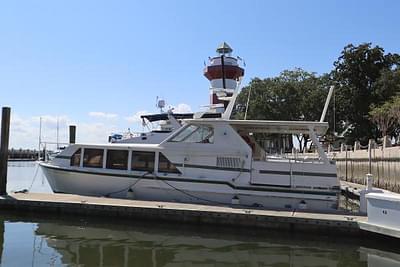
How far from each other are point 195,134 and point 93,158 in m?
3.62

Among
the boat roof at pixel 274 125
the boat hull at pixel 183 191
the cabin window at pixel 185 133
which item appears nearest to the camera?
the boat hull at pixel 183 191

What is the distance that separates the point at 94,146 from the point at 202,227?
512 centimetres

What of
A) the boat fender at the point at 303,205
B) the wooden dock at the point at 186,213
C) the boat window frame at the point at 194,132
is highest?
the boat window frame at the point at 194,132

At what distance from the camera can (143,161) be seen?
15.1 m

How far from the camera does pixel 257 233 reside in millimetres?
12273

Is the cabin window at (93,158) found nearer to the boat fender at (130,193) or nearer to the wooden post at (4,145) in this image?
the boat fender at (130,193)

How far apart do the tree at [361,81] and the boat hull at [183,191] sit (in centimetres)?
3272

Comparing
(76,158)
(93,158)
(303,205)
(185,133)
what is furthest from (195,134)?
(76,158)

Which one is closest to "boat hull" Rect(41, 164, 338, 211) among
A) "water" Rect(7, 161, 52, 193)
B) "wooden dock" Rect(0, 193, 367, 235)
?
"wooden dock" Rect(0, 193, 367, 235)

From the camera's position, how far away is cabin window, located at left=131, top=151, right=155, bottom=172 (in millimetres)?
15016

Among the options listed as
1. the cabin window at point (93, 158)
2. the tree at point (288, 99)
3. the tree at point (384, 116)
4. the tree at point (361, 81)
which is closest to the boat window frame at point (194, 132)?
the cabin window at point (93, 158)

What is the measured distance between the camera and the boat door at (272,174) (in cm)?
1408

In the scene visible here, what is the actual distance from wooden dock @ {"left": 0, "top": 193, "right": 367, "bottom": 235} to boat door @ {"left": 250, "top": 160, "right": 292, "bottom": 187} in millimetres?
1341

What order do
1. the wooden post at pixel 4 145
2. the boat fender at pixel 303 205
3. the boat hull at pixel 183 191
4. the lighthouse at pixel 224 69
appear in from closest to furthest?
1. the boat fender at pixel 303 205
2. the boat hull at pixel 183 191
3. the wooden post at pixel 4 145
4. the lighthouse at pixel 224 69
